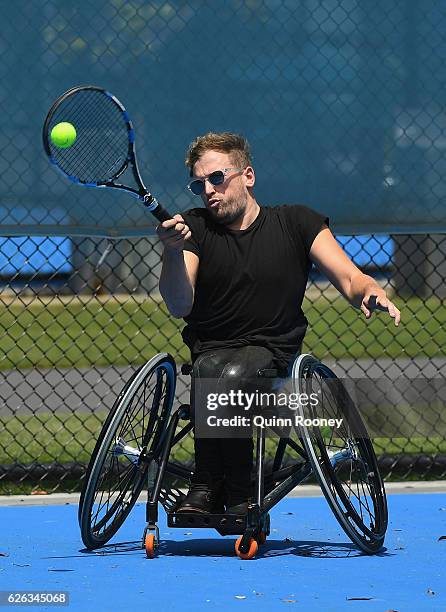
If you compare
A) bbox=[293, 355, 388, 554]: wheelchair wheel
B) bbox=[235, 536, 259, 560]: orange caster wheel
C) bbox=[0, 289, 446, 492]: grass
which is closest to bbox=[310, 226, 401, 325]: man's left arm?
bbox=[293, 355, 388, 554]: wheelchair wheel

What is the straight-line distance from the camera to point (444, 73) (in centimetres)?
614

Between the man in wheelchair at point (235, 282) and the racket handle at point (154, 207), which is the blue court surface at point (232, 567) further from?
the racket handle at point (154, 207)

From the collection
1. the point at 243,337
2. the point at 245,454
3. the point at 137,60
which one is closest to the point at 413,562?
the point at 245,454

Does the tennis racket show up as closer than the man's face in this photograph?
Yes

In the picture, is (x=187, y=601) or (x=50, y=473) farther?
(x=50, y=473)

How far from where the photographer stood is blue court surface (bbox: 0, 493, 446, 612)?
13.3 feet

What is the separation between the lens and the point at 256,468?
4547 millimetres

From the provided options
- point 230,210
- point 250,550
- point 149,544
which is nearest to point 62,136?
A: point 230,210

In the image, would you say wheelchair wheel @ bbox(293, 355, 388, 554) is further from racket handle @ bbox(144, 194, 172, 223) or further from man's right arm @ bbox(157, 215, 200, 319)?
racket handle @ bbox(144, 194, 172, 223)

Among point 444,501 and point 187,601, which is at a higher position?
point 444,501

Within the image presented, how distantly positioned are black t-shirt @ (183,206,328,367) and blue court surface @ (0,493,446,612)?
71 centimetres

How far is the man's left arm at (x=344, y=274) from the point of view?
14.7 ft

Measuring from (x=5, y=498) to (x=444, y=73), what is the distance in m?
2.72

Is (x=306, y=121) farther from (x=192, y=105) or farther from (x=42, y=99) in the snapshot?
(x=42, y=99)
